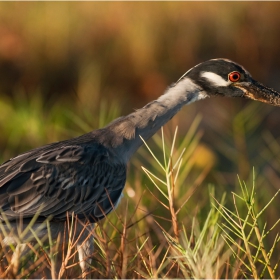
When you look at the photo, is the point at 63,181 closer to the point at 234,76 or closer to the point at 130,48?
the point at 234,76

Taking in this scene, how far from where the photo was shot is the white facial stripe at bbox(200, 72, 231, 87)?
16.7ft

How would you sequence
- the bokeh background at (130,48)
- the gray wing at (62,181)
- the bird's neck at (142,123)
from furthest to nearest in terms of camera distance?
the bokeh background at (130,48), the bird's neck at (142,123), the gray wing at (62,181)

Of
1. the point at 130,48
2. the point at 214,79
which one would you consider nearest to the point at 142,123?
the point at 214,79

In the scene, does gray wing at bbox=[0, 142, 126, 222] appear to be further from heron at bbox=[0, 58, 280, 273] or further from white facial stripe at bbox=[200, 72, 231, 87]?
white facial stripe at bbox=[200, 72, 231, 87]

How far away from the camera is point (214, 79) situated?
16.8ft

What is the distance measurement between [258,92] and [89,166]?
1.50m

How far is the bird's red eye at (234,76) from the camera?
5113 mm

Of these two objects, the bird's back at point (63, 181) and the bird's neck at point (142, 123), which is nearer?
the bird's back at point (63, 181)

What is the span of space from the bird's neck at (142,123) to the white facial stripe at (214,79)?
181mm

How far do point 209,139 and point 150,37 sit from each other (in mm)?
2179

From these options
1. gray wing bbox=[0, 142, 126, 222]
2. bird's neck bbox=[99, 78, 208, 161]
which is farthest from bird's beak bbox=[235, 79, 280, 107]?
gray wing bbox=[0, 142, 126, 222]

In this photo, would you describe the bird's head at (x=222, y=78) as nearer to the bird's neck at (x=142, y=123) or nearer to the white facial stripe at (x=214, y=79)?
the white facial stripe at (x=214, y=79)

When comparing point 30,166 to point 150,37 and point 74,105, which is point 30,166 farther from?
point 150,37

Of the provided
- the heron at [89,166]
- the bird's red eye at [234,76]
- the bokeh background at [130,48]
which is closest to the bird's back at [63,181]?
the heron at [89,166]
